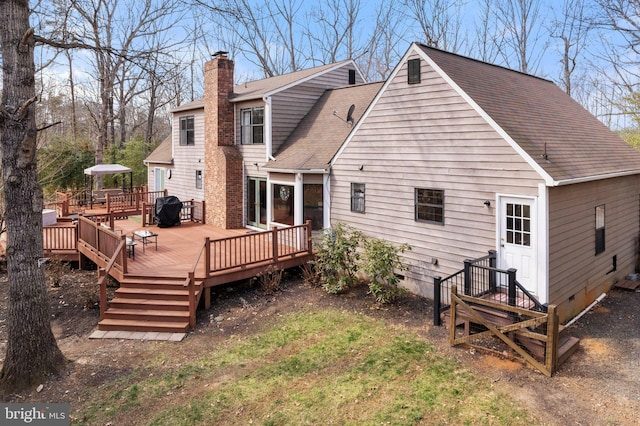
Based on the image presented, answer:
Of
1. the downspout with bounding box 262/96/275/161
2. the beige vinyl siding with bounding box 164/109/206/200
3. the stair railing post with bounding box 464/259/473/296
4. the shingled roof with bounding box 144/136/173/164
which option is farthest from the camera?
the shingled roof with bounding box 144/136/173/164

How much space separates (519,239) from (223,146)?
11.4 meters

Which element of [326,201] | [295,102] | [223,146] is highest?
[295,102]

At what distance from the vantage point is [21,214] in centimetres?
739

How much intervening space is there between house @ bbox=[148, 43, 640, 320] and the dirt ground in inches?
37.6

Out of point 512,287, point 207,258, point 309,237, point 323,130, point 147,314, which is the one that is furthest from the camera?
point 323,130

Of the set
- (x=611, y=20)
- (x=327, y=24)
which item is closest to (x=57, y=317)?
(x=611, y=20)

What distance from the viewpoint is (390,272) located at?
1030cm

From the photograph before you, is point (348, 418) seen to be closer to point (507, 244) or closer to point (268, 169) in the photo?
point (507, 244)

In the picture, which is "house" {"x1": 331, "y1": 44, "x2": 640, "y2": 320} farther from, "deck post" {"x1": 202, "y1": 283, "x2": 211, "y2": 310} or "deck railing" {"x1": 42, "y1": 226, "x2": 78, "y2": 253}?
"deck railing" {"x1": 42, "y1": 226, "x2": 78, "y2": 253}

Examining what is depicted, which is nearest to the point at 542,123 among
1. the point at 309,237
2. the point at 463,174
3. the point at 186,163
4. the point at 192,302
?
the point at 463,174

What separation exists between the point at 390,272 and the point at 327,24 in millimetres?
25951

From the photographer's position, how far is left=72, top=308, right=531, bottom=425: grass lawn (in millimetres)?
6074

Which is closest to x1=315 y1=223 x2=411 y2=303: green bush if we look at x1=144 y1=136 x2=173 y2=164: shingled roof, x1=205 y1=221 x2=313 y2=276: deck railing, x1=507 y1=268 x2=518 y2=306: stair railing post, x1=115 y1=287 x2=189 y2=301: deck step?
x1=205 y1=221 x2=313 y2=276: deck railing

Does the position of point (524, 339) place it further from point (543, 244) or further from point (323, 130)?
point (323, 130)
